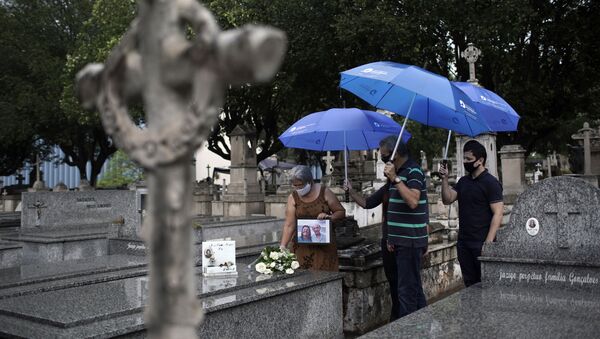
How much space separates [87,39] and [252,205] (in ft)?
45.1

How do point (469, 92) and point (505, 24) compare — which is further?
point (505, 24)

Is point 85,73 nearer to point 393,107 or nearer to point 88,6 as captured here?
point 393,107

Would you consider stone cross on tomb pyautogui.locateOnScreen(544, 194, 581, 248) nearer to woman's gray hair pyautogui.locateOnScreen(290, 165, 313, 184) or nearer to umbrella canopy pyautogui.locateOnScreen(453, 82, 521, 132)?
umbrella canopy pyautogui.locateOnScreen(453, 82, 521, 132)

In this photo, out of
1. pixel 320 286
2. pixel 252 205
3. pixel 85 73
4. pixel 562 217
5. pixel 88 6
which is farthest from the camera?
pixel 88 6

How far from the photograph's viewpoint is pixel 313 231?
6.18 m

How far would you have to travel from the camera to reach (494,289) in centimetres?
542

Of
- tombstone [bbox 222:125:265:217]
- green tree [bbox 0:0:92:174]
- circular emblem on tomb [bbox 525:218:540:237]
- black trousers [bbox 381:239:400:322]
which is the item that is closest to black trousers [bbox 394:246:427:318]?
black trousers [bbox 381:239:400:322]

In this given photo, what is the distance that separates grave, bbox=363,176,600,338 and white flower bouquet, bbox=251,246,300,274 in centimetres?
182

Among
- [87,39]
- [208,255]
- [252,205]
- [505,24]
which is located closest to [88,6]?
[87,39]

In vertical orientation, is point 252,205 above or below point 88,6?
below

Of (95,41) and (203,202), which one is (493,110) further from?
(95,41)

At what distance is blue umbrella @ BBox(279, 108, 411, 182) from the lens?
713 centimetres

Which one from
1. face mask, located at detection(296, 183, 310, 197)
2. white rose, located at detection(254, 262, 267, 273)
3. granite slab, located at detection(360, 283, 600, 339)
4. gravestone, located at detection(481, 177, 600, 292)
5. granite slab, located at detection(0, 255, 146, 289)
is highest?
face mask, located at detection(296, 183, 310, 197)

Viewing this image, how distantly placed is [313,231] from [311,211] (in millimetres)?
243
